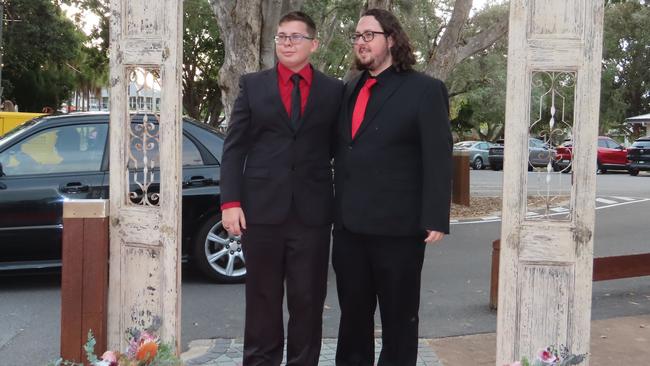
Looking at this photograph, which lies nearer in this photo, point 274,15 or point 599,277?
point 599,277

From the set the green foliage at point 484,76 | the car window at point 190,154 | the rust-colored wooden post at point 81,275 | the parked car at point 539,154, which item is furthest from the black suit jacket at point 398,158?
the green foliage at point 484,76

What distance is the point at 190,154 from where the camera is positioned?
6902 mm

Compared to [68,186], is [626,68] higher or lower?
higher

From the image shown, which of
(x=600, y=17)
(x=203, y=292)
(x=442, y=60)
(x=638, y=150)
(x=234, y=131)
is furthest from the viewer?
(x=638, y=150)

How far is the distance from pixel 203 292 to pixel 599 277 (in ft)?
11.3

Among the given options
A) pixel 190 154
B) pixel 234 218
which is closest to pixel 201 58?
pixel 190 154

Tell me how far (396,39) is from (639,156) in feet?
84.6

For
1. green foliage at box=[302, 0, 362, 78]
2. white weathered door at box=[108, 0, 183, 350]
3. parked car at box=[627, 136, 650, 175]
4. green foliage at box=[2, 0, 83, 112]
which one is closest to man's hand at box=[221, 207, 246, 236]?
white weathered door at box=[108, 0, 183, 350]

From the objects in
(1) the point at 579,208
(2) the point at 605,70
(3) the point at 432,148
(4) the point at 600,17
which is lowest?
(1) the point at 579,208

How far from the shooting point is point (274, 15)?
1117cm

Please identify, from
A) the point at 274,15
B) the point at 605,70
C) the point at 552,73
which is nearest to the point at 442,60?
the point at 274,15

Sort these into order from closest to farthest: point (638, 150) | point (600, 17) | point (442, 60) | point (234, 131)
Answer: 1. point (600, 17)
2. point (234, 131)
3. point (442, 60)
4. point (638, 150)

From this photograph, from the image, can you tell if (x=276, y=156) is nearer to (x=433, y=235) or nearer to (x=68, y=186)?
(x=433, y=235)

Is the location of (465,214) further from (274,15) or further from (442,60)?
(274,15)
